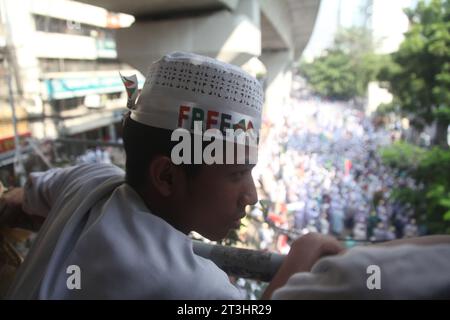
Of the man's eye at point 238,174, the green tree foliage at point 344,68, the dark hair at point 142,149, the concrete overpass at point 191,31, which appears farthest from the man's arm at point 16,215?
the green tree foliage at point 344,68

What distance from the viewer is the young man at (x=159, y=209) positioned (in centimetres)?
78

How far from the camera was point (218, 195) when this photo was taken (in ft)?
3.32

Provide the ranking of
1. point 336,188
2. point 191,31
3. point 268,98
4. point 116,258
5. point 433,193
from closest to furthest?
point 116,258, point 191,31, point 433,193, point 336,188, point 268,98

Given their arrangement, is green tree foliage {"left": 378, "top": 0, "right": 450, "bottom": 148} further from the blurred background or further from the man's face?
the man's face

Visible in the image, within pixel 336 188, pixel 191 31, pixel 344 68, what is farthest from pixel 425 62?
pixel 344 68

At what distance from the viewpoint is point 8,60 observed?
870 centimetres

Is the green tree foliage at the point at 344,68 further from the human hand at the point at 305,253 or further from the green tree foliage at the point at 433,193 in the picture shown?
the human hand at the point at 305,253

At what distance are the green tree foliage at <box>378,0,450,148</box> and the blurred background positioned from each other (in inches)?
1.7

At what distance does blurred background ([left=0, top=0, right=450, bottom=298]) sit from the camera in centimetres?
522

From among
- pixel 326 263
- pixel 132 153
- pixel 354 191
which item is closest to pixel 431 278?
pixel 326 263

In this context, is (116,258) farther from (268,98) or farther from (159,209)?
(268,98)

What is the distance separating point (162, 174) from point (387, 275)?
599mm

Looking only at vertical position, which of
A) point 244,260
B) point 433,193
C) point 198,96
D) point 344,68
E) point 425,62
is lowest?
point 433,193
